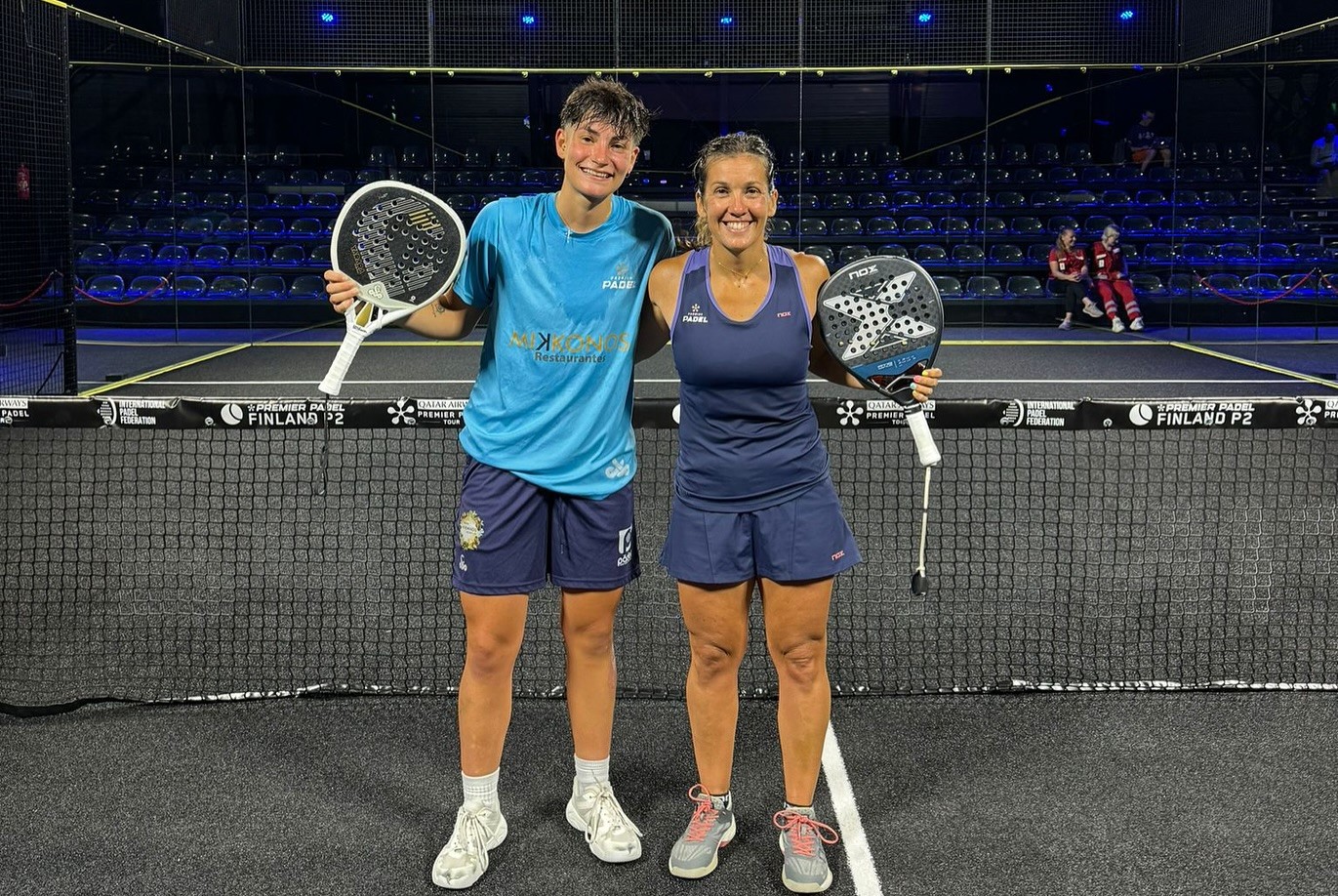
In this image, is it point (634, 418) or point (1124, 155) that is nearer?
point (634, 418)

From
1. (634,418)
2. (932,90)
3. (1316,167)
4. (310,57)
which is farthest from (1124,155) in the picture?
(634,418)

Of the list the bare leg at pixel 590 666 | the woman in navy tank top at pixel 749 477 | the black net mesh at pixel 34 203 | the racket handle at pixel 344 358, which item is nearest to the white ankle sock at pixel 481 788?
the bare leg at pixel 590 666

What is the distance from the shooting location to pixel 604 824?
3.16m

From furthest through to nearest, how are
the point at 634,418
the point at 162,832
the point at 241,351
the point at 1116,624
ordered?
the point at 241,351 → the point at 1116,624 → the point at 634,418 → the point at 162,832

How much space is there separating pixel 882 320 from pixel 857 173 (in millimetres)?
14822

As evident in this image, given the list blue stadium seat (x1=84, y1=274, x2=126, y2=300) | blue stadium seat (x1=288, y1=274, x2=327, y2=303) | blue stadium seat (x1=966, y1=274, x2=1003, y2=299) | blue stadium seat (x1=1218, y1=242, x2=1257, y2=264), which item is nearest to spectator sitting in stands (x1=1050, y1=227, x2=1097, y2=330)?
blue stadium seat (x1=966, y1=274, x2=1003, y2=299)

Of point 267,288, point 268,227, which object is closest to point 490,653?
point 267,288

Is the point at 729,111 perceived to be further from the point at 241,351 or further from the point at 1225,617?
the point at 1225,617

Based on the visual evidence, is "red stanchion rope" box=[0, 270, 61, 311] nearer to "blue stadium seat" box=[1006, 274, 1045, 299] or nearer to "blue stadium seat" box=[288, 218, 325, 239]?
"blue stadium seat" box=[288, 218, 325, 239]

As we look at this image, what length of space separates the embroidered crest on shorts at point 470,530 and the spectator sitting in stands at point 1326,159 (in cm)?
1166

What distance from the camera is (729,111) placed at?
16.6 meters

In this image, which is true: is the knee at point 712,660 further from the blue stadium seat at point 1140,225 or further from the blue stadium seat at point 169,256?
the blue stadium seat at point 1140,225

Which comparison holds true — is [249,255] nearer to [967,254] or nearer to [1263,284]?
[967,254]

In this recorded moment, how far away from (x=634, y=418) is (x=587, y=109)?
3.98 ft
